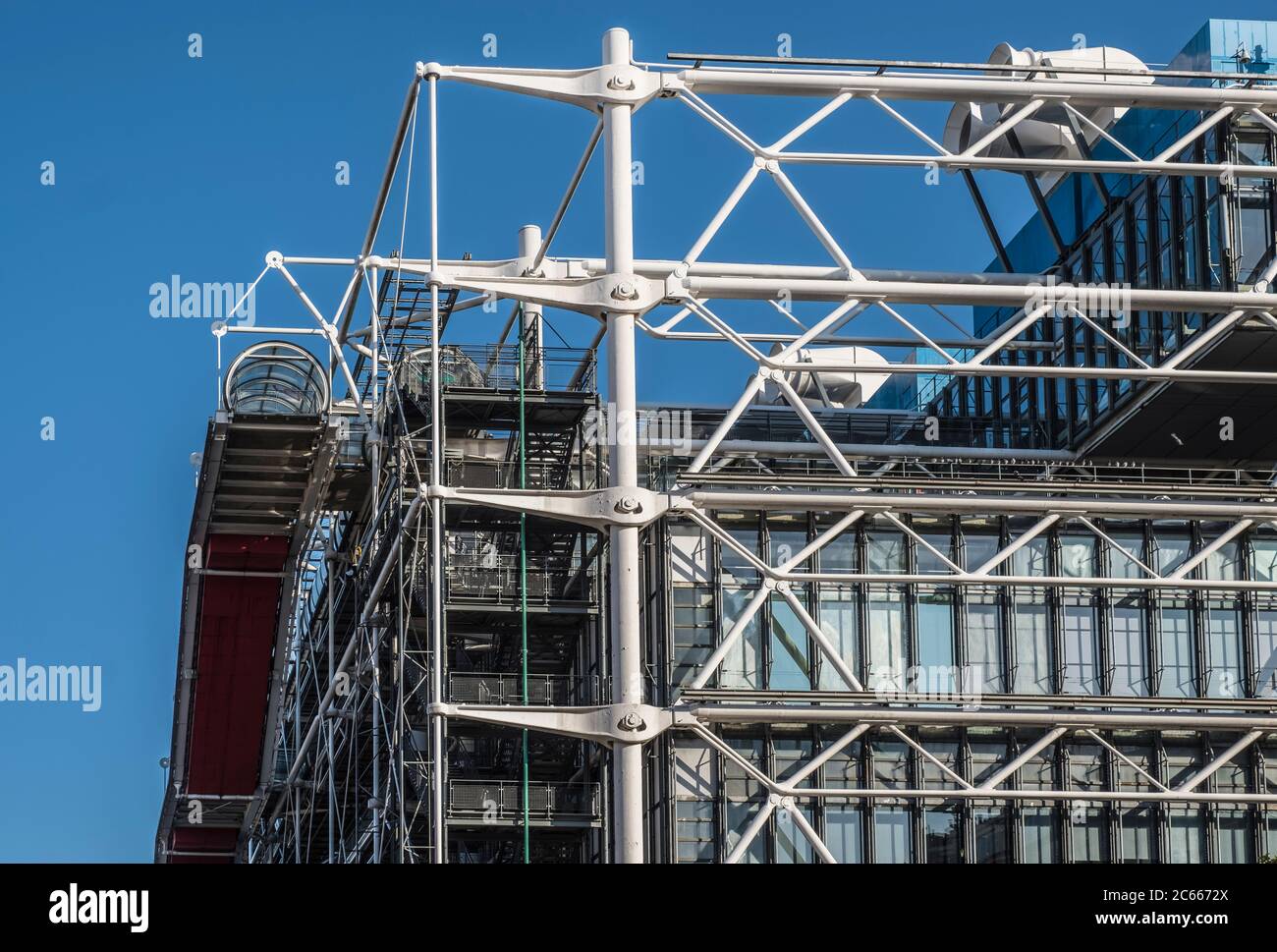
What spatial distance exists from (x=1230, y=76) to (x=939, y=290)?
708 cm

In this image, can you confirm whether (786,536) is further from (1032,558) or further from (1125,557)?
(1125,557)

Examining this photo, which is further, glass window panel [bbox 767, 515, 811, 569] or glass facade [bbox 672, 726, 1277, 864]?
glass window panel [bbox 767, 515, 811, 569]

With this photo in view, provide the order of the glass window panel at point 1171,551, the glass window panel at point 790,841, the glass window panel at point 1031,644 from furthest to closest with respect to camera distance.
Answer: the glass window panel at point 1171,551 → the glass window panel at point 1031,644 → the glass window panel at point 790,841

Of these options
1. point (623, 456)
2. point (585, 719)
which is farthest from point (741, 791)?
point (623, 456)

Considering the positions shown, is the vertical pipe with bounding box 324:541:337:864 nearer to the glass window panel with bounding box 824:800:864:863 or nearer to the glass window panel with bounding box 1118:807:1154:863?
the glass window panel with bounding box 824:800:864:863

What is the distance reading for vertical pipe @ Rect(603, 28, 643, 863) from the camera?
4466 centimetres

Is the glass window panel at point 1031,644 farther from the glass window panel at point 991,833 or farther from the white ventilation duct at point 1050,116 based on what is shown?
the white ventilation duct at point 1050,116

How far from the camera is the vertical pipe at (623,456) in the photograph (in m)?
44.7

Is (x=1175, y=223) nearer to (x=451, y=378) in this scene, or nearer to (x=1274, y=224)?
(x=1274, y=224)

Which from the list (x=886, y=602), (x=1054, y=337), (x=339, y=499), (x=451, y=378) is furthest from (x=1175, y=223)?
(x=339, y=499)

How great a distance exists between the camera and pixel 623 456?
46.3 meters

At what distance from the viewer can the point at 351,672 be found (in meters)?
59.3
